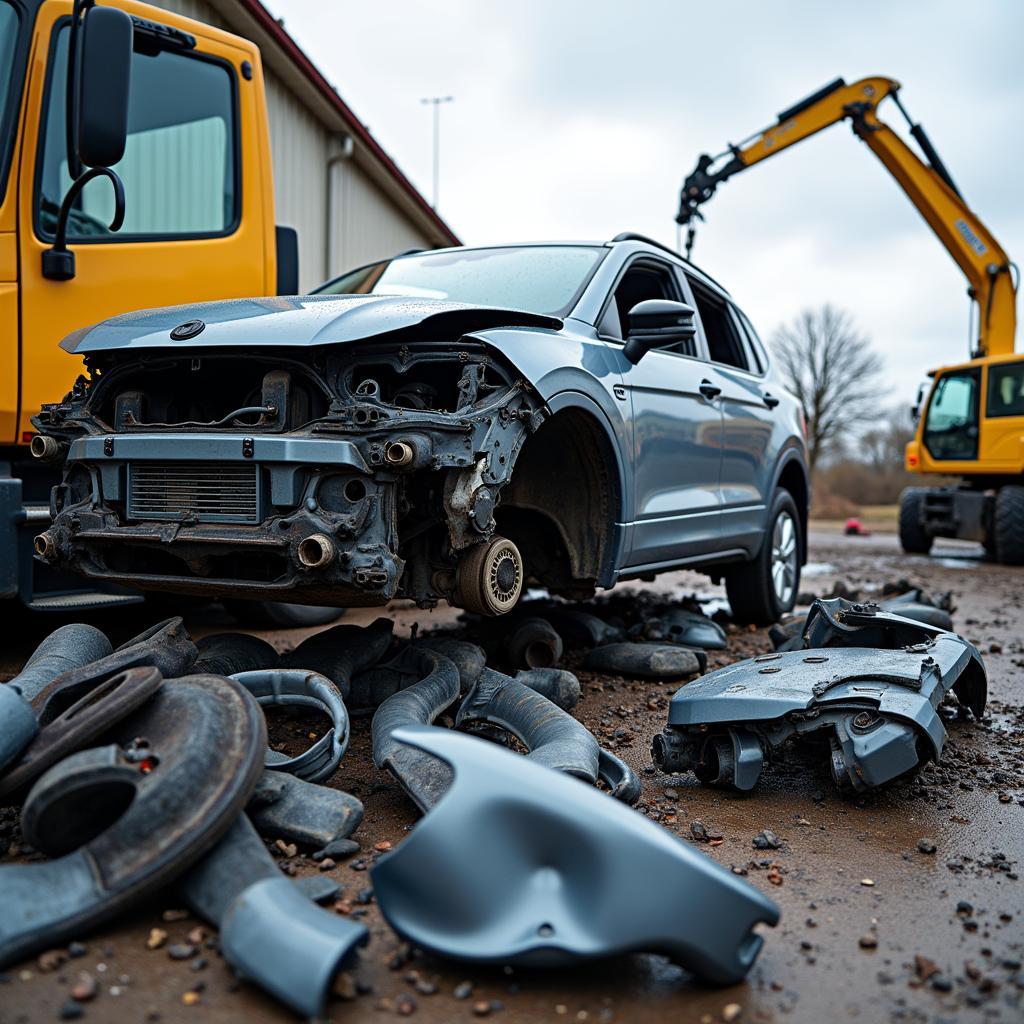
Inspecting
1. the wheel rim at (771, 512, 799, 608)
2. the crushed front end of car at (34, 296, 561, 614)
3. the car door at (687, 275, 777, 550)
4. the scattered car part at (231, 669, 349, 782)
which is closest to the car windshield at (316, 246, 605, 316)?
the crushed front end of car at (34, 296, 561, 614)

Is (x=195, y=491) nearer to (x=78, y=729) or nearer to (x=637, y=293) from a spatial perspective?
(x=78, y=729)

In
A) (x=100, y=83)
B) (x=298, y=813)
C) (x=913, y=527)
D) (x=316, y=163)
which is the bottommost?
(x=913, y=527)

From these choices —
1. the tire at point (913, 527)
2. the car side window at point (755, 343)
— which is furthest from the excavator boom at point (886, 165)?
the car side window at point (755, 343)

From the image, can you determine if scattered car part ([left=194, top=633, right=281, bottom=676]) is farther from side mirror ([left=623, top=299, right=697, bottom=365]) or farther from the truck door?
side mirror ([left=623, top=299, right=697, bottom=365])

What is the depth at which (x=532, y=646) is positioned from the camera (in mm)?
4434

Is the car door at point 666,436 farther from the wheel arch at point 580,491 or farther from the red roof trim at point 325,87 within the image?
the red roof trim at point 325,87

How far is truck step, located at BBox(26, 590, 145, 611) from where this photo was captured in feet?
12.7

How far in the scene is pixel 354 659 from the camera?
11.6 feet

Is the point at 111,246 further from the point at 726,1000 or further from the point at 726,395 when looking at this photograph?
the point at 726,1000

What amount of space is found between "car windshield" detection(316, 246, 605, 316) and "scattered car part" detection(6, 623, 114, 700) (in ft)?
5.58

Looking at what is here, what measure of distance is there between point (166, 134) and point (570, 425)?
2422mm

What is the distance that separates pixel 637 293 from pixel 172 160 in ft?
7.32


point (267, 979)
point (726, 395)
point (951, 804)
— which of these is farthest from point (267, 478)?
point (726, 395)

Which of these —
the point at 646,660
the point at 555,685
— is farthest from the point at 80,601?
the point at 646,660
